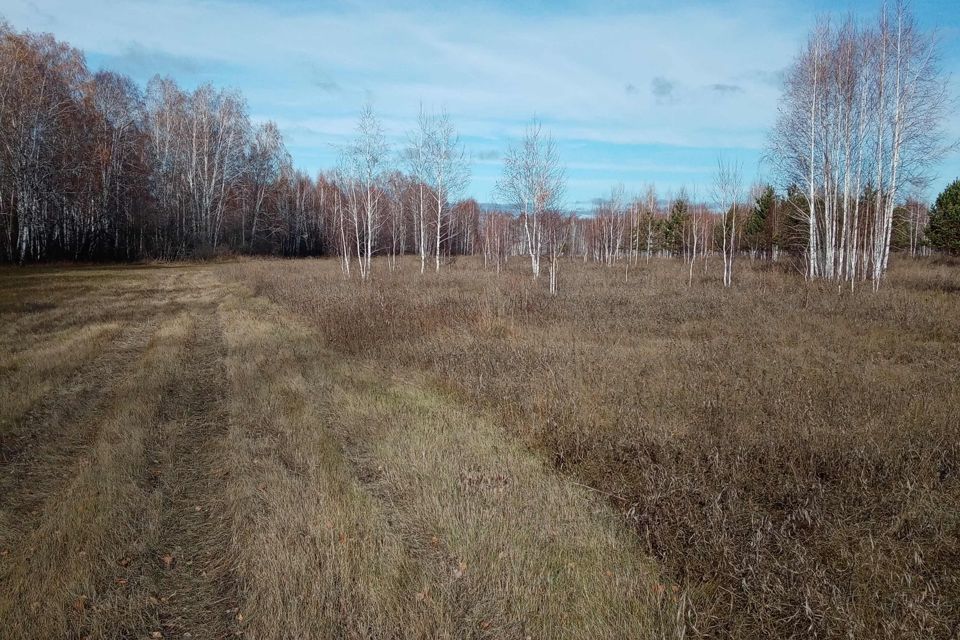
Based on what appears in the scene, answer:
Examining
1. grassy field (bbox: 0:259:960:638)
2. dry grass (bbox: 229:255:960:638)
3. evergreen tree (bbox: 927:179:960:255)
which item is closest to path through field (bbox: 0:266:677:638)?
grassy field (bbox: 0:259:960:638)

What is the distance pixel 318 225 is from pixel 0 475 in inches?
2305

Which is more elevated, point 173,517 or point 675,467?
point 675,467

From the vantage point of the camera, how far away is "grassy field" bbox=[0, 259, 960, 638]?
2988 mm

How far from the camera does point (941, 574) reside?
3043 mm

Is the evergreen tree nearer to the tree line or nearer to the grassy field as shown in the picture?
the tree line

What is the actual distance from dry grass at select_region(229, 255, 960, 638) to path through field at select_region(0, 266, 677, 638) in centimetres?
38

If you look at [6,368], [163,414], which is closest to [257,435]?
[163,414]

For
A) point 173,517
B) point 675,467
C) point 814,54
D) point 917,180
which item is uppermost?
point 814,54

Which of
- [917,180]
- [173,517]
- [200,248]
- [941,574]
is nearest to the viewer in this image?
[941,574]

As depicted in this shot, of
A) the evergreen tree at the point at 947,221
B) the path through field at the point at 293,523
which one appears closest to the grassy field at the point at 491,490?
the path through field at the point at 293,523

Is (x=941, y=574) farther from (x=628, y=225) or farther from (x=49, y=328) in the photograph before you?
(x=628, y=225)

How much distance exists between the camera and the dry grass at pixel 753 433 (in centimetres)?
297

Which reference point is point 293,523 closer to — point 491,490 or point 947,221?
point 491,490

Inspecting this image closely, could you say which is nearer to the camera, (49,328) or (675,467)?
(675,467)
